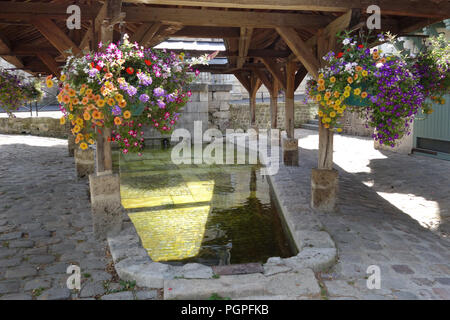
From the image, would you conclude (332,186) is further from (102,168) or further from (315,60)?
(102,168)

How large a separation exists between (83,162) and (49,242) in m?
2.97

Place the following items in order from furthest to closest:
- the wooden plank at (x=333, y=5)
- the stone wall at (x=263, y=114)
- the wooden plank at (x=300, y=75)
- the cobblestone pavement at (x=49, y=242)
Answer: the stone wall at (x=263, y=114)
the wooden plank at (x=300, y=75)
the wooden plank at (x=333, y=5)
the cobblestone pavement at (x=49, y=242)

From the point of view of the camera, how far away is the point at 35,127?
1336cm

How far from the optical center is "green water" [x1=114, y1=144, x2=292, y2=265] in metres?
3.75

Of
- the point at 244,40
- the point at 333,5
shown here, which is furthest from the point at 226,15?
the point at 244,40

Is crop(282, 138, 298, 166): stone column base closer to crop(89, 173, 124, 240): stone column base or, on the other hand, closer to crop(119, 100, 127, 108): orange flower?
crop(89, 173, 124, 240): stone column base

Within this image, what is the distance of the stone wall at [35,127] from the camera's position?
42.7ft

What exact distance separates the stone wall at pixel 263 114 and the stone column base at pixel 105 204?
12.0 metres

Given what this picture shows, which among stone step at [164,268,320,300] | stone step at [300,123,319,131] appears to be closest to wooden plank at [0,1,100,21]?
stone step at [164,268,320,300]

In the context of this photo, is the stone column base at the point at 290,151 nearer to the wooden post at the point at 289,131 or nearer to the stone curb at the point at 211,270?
the wooden post at the point at 289,131

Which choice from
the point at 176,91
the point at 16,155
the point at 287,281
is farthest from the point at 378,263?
the point at 16,155

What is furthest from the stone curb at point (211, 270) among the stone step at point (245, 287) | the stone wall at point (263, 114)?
the stone wall at point (263, 114)

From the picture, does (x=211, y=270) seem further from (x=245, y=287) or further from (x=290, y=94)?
(x=290, y=94)

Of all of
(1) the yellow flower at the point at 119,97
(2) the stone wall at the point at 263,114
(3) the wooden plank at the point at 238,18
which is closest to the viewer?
(1) the yellow flower at the point at 119,97
